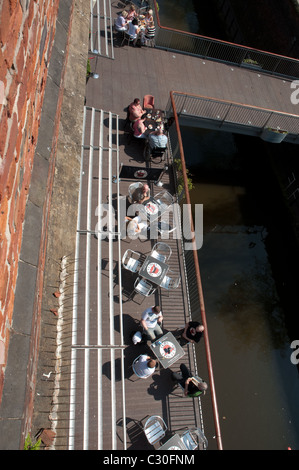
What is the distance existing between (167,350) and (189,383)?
0.89 meters

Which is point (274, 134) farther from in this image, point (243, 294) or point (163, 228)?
point (163, 228)

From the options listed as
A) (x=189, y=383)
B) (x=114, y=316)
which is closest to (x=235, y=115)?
(x=114, y=316)

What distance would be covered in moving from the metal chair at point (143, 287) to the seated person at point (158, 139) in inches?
167

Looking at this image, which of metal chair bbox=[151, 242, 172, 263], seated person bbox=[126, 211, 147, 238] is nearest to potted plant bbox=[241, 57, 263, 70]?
seated person bbox=[126, 211, 147, 238]

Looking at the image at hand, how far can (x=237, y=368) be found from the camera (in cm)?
1181

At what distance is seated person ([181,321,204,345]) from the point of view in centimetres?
795

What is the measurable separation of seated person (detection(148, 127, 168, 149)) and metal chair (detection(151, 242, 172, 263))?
3.17m

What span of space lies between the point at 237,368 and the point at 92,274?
693 cm

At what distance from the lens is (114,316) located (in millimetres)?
8250

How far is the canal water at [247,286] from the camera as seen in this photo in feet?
36.4

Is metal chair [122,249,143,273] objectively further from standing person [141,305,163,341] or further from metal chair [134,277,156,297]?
standing person [141,305,163,341]

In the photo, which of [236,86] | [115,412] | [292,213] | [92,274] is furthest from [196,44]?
[115,412]

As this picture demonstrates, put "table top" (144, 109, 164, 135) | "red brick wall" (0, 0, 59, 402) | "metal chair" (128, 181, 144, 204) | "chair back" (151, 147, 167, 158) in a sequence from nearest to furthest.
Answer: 1. "red brick wall" (0, 0, 59, 402)
2. "metal chair" (128, 181, 144, 204)
3. "chair back" (151, 147, 167, 158)
4. "table top" (144, 109, 164, 135)

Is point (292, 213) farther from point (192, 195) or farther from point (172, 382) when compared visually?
point (172, 382)
